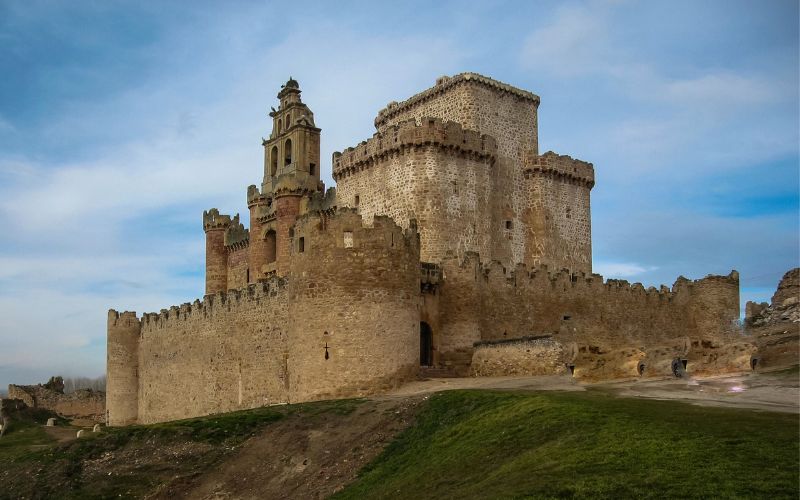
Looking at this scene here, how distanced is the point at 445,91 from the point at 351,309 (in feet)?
57.5

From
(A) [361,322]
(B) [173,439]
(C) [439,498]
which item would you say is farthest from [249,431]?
(C) [439,498]

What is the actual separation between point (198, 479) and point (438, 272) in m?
13.0

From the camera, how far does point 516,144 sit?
44.4m

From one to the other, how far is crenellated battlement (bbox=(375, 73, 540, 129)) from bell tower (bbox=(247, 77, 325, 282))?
5.61m

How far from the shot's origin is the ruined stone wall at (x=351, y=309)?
94.2 feet

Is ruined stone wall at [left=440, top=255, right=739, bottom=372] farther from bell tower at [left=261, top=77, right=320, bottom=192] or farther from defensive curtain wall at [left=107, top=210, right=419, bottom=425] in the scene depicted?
bell tower at [left=261, top=77, right=320, bottom=192]

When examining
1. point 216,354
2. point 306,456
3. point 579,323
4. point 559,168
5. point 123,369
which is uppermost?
point 559,168

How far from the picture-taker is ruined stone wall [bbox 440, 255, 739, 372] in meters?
34.6

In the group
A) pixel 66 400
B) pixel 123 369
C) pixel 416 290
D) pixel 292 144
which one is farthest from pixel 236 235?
pixel 416 290

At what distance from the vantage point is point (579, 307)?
38.8 metres

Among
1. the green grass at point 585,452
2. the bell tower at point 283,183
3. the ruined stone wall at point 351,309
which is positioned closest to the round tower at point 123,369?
the bell tower at point 283,183

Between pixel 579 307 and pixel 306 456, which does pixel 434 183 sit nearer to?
pixel 579 307

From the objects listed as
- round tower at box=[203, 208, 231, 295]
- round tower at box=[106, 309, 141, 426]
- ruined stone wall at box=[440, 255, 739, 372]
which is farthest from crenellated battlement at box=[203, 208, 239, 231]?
ruined stone wall at box=[440, 255, 739, 372]

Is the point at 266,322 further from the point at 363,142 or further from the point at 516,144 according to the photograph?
the point at 516,144
